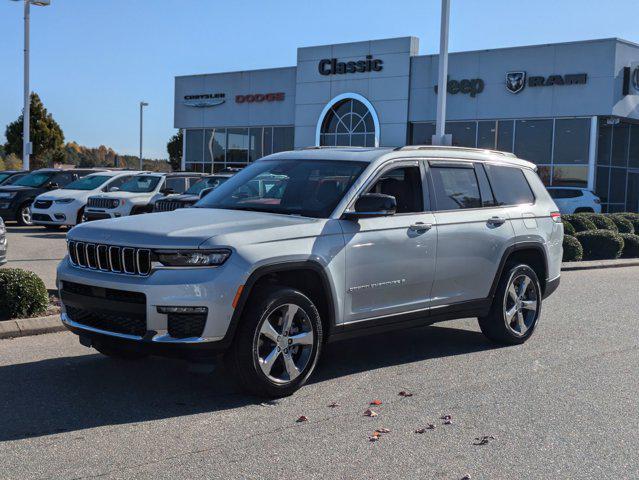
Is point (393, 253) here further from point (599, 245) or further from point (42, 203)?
point (42, 203)

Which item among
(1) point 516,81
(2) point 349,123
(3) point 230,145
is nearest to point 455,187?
(1) point 516,81

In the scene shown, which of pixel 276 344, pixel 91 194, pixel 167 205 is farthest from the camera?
pixel 91 194

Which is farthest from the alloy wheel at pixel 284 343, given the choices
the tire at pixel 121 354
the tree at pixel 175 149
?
the tree at pixel 175 149

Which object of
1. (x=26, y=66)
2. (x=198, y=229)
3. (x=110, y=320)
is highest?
(x=26, y=66)

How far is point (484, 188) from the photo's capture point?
8.15 metres

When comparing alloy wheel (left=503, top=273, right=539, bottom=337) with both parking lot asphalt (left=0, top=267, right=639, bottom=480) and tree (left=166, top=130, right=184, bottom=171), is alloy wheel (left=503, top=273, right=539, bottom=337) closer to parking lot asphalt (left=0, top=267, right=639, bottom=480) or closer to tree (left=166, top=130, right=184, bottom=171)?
parking lot asphalt (left=0, top=267, right=639, bottom=480)

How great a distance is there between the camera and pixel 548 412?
595 centimetres

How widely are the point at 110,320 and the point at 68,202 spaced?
1502cm

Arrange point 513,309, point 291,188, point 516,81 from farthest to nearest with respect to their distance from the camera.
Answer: point 516,81
point 513,309
point 291,188

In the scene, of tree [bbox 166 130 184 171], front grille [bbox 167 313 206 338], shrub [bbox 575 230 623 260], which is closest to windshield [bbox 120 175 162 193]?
shrub [bbox 575 230 623 260]

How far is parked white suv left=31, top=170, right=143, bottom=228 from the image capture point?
2009 centimetres

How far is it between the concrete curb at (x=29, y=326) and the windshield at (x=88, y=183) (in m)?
13.2

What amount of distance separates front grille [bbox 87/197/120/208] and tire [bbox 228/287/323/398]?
13.7 meters

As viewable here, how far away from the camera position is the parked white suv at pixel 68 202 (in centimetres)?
2009
